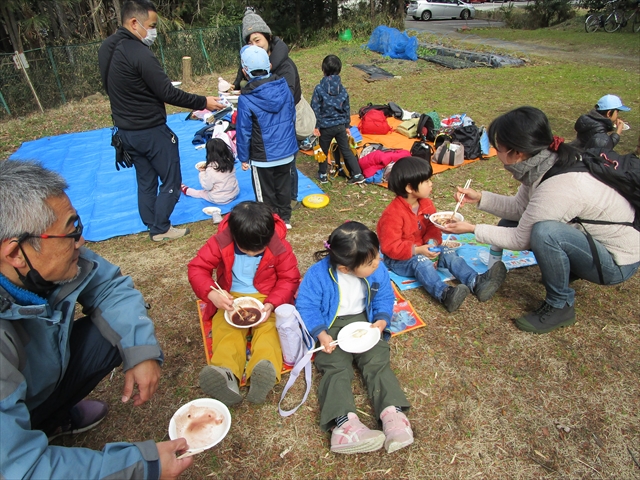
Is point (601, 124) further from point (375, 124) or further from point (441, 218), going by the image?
point (375, 124)

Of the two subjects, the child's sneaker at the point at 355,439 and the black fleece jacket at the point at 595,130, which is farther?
the black fleece jacket at the point at 595,130

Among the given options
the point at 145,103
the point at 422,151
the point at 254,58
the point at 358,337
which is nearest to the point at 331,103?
the point at 422,151

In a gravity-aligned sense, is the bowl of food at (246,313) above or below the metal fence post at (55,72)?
below

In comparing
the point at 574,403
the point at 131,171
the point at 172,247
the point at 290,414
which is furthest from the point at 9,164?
the point at 131,171

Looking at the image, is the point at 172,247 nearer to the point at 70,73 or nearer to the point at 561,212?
the point at 561,212

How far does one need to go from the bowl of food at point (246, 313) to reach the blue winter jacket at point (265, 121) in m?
1.82

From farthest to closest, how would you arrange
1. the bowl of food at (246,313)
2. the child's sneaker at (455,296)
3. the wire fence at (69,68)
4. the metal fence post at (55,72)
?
1. the metal fence post at (55,72)
2. the wire fence at (69,68)
3. the child's sneaker at (455,296)
4. the bowl of food at (246,313)

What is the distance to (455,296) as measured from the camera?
2.93m

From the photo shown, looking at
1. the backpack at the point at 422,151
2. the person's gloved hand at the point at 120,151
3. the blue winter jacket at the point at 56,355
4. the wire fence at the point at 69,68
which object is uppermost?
the wire fence at the point at 69,68

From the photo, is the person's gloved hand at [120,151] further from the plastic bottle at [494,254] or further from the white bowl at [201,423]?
the plastic bottle at [494,254]

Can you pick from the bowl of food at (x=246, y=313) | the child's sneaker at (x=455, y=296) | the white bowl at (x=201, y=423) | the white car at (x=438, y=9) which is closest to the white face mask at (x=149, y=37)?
the bowl of food at (x=246, y=313)

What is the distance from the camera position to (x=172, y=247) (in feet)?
13.4

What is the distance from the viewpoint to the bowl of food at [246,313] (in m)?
2.46

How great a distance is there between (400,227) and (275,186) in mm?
1610
